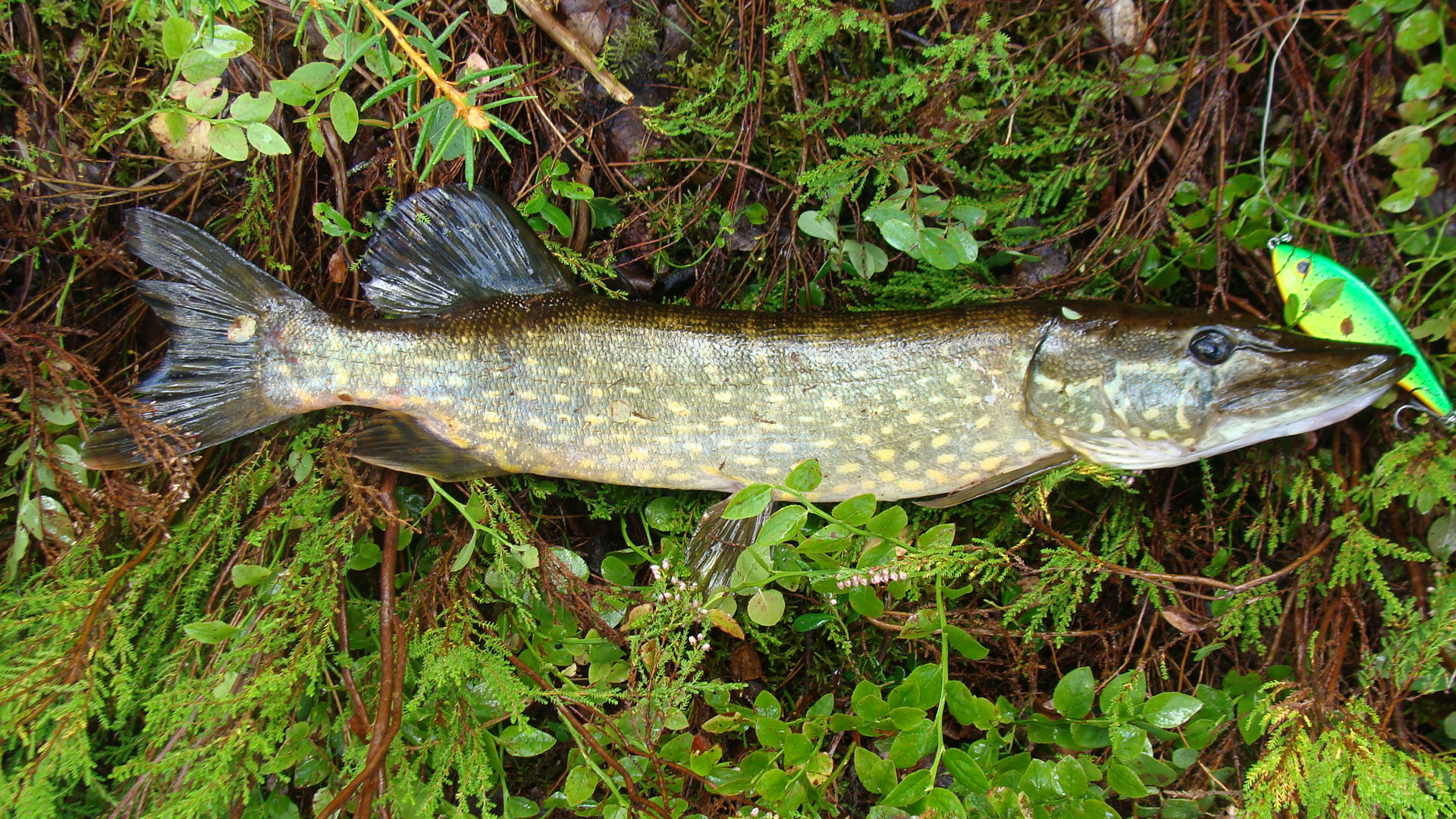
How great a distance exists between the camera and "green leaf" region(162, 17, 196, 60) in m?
1.36

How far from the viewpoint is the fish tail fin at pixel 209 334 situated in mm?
1671

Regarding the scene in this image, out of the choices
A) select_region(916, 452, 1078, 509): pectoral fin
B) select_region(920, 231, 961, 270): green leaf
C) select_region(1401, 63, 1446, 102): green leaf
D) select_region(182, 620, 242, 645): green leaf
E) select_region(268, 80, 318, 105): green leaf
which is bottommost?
select_region(182, 620, 242, 645): green leaf

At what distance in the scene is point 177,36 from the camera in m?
1.38

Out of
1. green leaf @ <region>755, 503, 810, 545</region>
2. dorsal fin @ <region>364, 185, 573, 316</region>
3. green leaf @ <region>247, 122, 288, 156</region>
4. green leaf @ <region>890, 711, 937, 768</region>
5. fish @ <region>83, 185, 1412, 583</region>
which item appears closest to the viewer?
green leaf @ <region>755, 503, 810, 545</region>

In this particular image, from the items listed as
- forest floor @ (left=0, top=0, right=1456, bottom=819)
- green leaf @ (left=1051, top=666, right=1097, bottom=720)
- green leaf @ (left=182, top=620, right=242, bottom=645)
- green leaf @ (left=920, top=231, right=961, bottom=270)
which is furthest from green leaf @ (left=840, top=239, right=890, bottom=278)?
green leaf @ (left=182, top=620, right=242, bottom=645)

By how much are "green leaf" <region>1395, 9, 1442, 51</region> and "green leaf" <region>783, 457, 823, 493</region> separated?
145 cm

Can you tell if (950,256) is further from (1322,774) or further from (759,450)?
(1322,774)

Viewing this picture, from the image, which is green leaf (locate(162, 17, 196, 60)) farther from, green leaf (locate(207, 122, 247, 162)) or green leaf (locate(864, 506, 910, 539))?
green leaf (locate(864, 506, 910, 539))

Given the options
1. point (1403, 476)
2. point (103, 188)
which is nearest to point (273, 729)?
point (103, 188)

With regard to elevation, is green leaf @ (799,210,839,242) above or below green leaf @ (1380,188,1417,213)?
below

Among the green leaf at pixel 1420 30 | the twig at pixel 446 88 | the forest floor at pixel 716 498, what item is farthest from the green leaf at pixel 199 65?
the green leaf at pixel 1420 30

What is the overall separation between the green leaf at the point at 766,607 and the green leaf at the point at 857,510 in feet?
1.06

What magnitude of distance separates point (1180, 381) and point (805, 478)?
32.1 inches

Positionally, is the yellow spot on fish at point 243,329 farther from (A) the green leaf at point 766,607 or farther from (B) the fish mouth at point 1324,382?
(B) the fish mouth at point 1324,382
